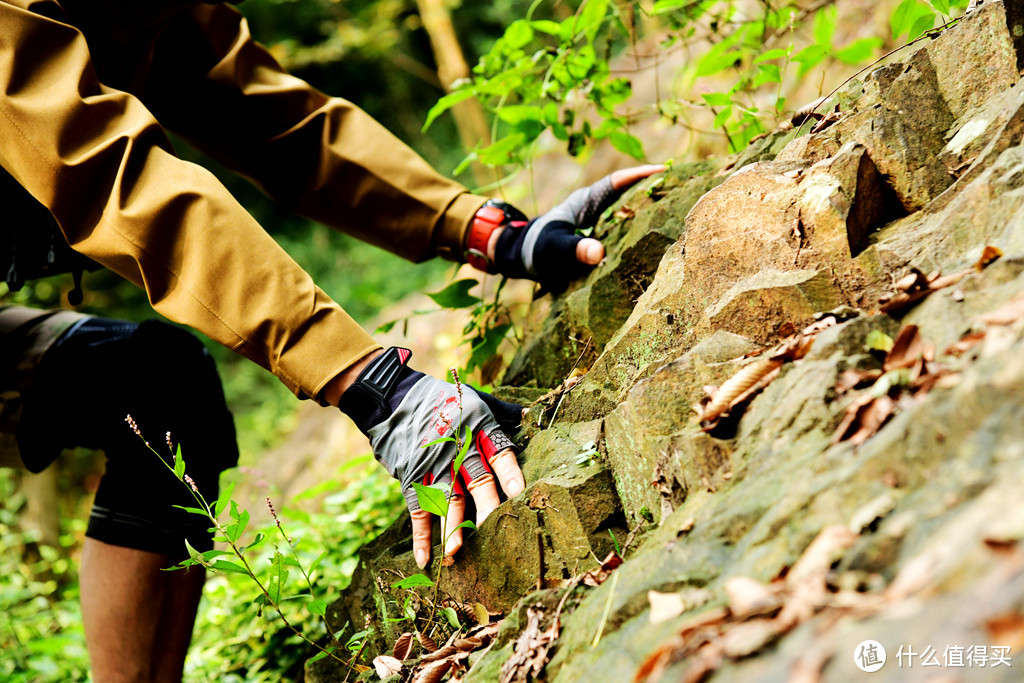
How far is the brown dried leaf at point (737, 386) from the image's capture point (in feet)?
4.17

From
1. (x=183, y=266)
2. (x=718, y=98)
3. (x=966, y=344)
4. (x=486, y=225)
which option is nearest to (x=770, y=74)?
(x=718, y=98)

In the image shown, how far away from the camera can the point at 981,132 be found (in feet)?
5.10

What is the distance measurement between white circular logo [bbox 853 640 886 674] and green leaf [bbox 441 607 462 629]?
109 centimetres

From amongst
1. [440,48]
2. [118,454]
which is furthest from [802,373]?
[440,48]

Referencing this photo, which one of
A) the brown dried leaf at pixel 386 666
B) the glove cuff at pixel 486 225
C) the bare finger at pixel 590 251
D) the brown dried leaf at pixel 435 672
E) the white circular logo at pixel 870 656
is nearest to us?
the white circular logo at pixel 870 656

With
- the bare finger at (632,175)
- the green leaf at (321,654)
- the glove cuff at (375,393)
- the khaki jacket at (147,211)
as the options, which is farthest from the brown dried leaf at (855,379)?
the bare finger at (632,175)

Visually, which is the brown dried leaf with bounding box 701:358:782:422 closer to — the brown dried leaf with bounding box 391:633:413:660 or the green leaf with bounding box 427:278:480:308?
the brown dried leaf with bounding box 391:633:413:660

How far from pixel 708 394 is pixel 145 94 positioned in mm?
2108

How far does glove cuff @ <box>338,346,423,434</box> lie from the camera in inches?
65.6

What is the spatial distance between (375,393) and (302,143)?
3.94ft

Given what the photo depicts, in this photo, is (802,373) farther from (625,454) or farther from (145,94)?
(145,94)

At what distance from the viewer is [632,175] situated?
2.40 meters

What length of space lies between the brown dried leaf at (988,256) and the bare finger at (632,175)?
1.32m

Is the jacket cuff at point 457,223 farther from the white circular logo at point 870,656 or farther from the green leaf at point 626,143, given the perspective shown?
the white circular logo at point 870,656
